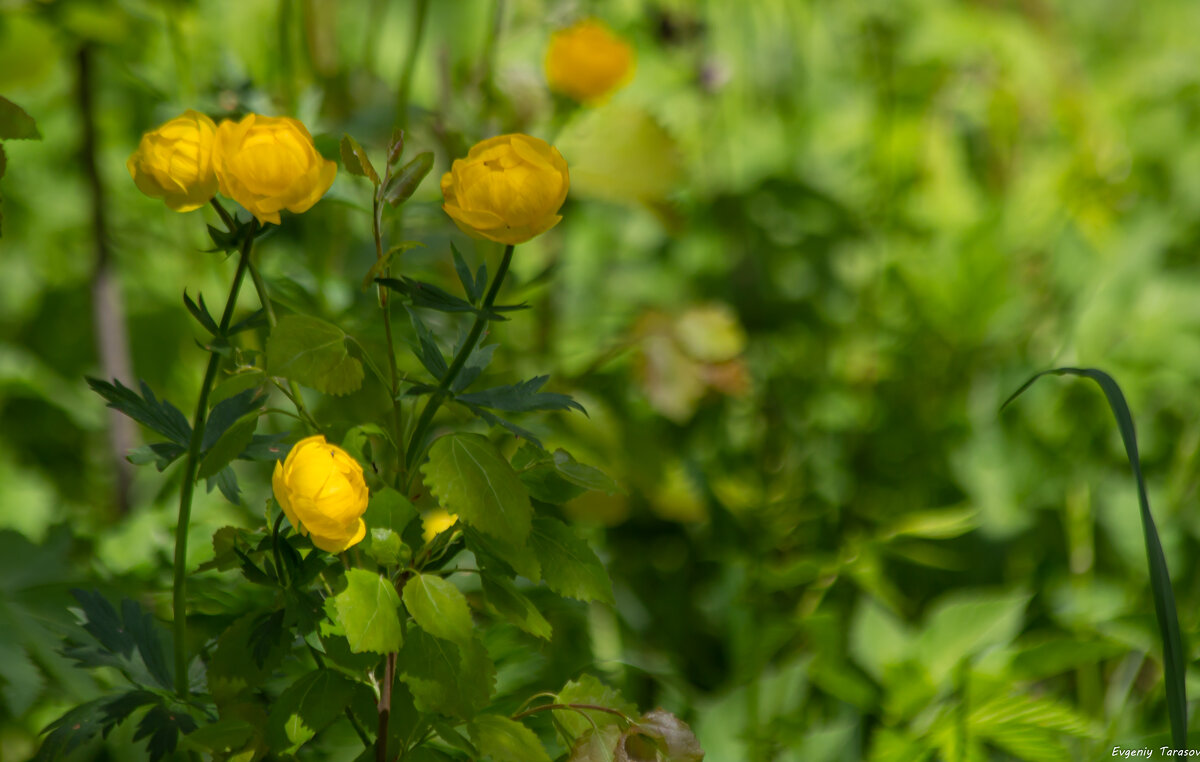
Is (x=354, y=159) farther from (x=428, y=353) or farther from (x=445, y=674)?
(x=445, y=674)

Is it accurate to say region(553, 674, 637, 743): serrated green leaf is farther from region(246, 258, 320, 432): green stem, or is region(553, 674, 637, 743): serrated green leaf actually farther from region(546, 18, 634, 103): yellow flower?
region(546, 18, 634, 103): yellow flower

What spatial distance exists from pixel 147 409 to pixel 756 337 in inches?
36.2

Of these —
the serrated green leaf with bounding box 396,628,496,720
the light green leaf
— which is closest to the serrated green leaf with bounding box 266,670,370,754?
the serrated green leaf with bounding box 396,628,496,720

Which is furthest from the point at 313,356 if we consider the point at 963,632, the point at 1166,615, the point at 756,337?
the point at 756,337

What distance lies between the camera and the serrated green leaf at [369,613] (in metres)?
0.39

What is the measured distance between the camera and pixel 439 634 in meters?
0.41

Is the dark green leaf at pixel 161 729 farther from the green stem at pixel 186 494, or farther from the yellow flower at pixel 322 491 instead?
the yellow flower at pixel 322 491

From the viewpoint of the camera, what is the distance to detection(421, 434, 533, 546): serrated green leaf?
40cm

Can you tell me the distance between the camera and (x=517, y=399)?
17.0 inches

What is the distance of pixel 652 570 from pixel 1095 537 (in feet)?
1.70

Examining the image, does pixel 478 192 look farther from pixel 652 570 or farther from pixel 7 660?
pixel 652 570

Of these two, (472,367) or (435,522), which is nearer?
(472,367)

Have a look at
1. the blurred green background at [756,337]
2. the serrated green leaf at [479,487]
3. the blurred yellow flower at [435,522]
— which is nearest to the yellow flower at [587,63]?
the blurred green background at [756,337]

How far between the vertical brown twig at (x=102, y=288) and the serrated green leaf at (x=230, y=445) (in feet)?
1.86
